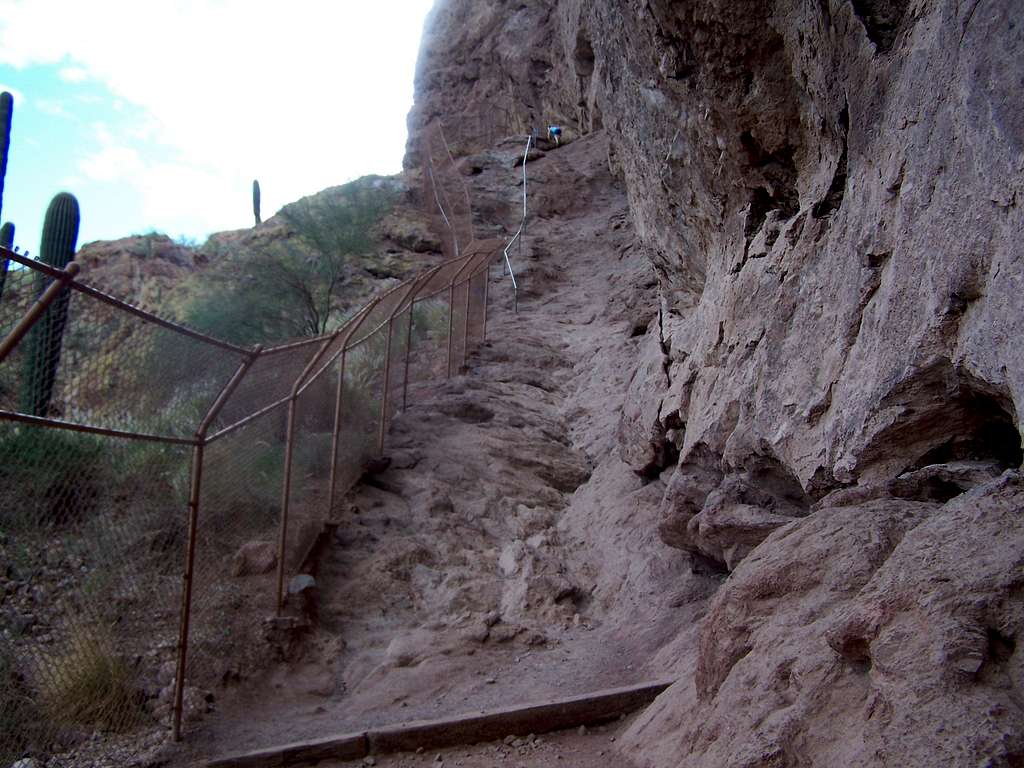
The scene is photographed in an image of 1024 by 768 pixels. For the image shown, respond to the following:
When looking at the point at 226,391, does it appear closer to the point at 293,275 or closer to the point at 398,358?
the point at 398,358

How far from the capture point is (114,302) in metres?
4.59

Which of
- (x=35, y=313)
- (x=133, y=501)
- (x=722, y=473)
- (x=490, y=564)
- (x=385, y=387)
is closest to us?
(x=35, y=313)

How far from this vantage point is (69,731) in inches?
189

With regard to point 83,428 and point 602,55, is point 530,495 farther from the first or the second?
point 83,428

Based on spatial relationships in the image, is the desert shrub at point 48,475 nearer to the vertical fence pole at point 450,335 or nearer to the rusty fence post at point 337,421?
the rusty fence post at point 337,421

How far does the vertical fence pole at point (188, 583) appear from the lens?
5.45 m

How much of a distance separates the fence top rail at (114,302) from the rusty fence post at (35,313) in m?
0.02

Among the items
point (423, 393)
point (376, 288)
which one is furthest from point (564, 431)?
point (376, 288)

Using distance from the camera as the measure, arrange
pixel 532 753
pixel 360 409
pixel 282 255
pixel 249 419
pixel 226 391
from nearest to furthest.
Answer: pixel 532 753
pixel 226 391
pixel 249 419
pixel 360 409
pixel 282 255

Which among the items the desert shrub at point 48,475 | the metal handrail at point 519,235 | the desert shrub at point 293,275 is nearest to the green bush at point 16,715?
the desert shrub at point 48,475

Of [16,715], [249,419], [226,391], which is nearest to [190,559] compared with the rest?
[226,391]

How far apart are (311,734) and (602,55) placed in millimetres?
6534

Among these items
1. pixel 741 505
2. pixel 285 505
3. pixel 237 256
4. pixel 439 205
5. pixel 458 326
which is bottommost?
pixel 285 505

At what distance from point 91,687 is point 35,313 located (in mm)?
2204
